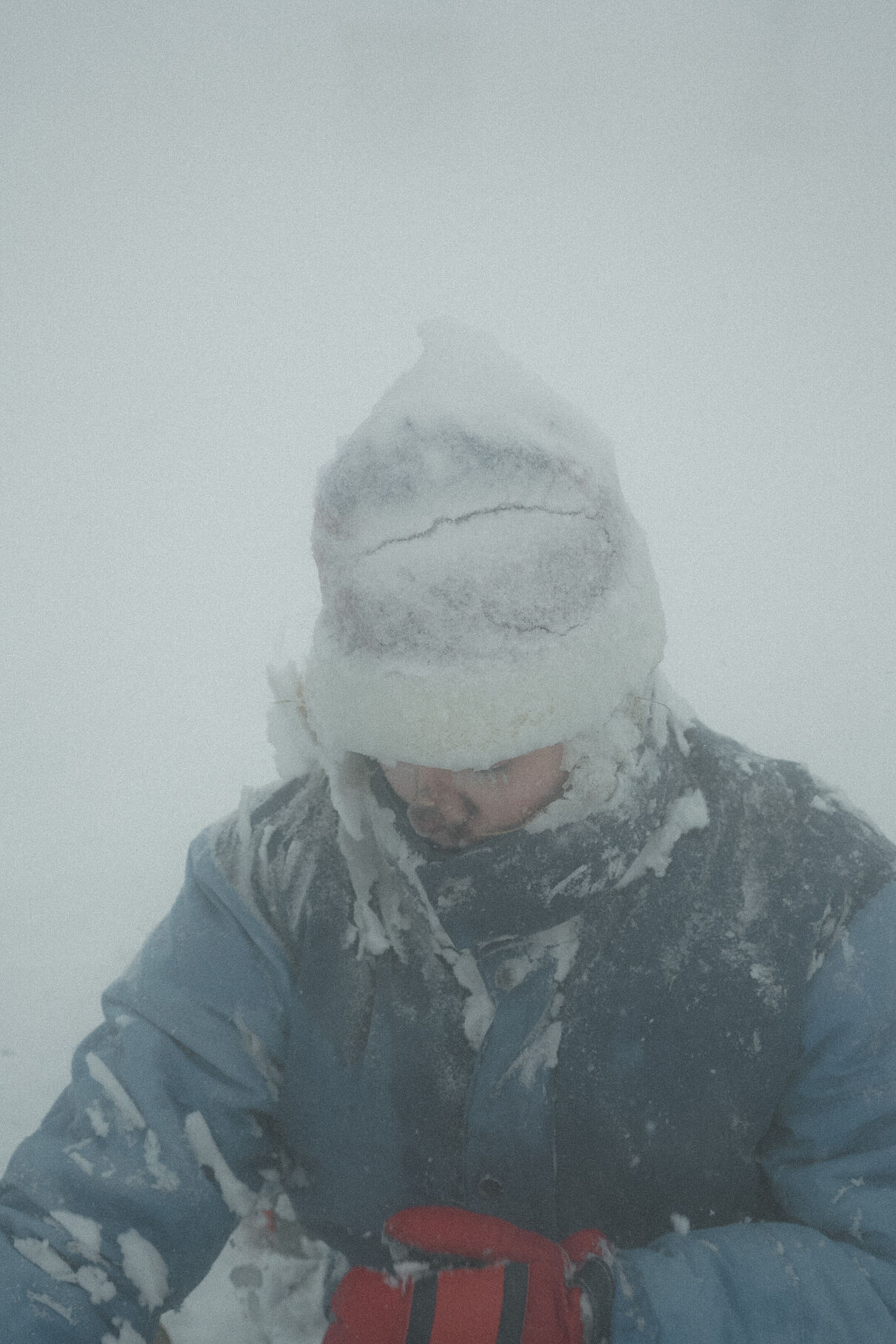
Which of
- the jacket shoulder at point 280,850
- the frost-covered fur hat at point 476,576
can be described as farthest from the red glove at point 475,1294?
the frost-covered fur hat at point 476,576

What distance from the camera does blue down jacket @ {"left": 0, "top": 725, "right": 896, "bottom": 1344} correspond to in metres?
0.89

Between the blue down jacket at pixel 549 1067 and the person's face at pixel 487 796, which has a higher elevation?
the person's face at pixel 487 796

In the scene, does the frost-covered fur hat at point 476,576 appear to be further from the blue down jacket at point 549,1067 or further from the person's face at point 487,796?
the blue down jacket at point 549,1067

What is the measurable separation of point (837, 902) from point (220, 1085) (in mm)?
974

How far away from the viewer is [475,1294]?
32.9 inches

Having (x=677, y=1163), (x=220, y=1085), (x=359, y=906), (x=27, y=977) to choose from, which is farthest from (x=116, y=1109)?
(x=27, y=977)

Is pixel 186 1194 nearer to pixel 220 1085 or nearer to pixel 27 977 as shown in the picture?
pixel 220 1085

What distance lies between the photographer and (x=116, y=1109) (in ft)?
3.41

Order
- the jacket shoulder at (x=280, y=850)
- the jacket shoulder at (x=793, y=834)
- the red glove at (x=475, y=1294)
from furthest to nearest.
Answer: the jacket shoulder at (x=280, y=850)
the jacket shoulder at (x=793, y=834)
the red glove at (x=475, y=1294)

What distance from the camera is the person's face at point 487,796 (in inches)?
40.2

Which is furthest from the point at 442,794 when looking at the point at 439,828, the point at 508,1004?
the point at 508,1004

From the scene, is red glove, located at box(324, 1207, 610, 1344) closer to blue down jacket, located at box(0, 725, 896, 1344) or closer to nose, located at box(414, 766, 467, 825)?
blue down jacket, located at box(0, 725, 896, 1344)

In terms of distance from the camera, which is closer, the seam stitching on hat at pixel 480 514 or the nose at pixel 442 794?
the seam stitching on hat at pixel 480 514

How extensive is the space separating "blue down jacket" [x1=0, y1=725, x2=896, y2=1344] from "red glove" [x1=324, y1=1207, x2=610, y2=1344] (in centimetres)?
6
